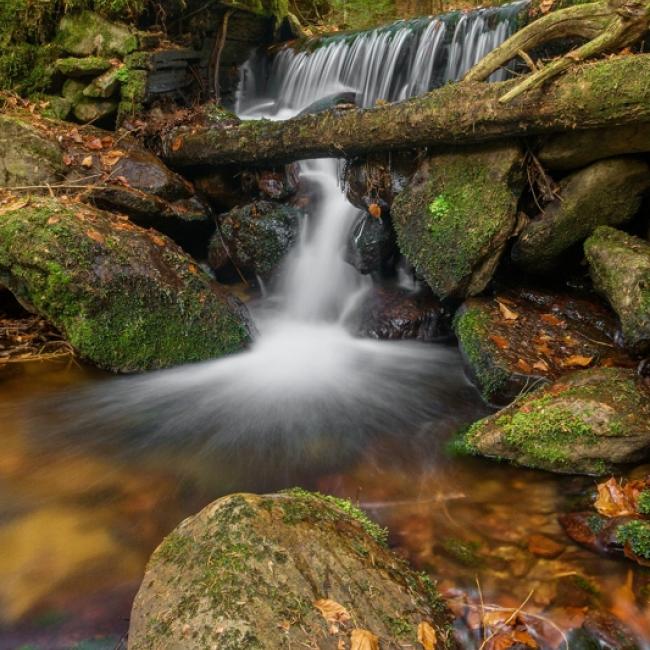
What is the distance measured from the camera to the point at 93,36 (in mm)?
6988

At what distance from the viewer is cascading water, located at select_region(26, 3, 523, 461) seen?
4273 mm

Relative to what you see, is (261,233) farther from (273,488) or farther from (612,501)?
(612,501)

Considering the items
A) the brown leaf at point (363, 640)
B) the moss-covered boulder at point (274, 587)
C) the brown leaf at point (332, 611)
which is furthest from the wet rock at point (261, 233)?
the brown leaf at point (363, 640)

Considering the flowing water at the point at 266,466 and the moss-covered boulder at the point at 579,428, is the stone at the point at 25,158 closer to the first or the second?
the flowing water at the point at 266,466

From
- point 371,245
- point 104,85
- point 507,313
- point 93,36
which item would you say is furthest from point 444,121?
point 93,36

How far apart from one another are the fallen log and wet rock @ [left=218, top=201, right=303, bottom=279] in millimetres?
667

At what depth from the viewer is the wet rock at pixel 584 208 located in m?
4.47

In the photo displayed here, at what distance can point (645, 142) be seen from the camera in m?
4.15

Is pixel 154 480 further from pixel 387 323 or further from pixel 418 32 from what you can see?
pixel 418 32

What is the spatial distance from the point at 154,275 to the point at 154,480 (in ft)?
7.27

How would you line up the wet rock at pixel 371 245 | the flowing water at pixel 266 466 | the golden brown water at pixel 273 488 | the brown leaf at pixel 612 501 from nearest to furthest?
the golden brown water at pixel 273 488, the flowing water at pixel 266 466, the brown leaf at pixel 612 501, the wet rock at pixel 371 245

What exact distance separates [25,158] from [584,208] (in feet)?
19.1

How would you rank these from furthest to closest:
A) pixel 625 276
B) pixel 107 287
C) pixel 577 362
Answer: pixel 107 287, pixel 577 362, pixel 625 276

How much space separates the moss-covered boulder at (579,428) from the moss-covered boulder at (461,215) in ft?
5.21
